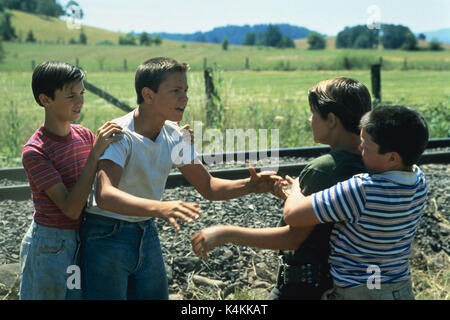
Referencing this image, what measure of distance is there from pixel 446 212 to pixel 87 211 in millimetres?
4472

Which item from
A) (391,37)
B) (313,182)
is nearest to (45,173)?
(313,182)

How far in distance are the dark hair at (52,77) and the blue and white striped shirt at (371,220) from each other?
56.4 inches

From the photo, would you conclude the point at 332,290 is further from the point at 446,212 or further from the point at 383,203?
the point at 446,212

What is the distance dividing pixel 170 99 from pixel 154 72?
169 mm

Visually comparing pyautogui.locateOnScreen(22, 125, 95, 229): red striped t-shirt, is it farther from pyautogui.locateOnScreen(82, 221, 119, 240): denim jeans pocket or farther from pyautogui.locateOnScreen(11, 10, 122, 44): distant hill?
pyautogui.locateOnScreen(11, 10, 122, 44): distant hill

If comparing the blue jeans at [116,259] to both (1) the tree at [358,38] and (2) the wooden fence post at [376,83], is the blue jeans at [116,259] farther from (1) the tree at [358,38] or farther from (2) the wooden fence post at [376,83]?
(1) the tree at [358,38]

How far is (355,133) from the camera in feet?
8.50

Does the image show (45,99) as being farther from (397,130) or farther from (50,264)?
→ (397,130)

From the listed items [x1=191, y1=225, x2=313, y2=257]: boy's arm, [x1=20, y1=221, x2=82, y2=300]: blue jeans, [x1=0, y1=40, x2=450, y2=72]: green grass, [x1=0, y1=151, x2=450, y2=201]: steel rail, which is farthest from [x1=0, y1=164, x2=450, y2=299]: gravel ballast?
[x1=0, y1=40, x2=450, y2=72]: green grass

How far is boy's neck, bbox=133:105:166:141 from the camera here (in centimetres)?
291

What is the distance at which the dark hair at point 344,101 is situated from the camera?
8.34 feet

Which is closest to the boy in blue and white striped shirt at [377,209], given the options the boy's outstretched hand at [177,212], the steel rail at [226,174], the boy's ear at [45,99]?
the boy's outstretched hand at [177,212]

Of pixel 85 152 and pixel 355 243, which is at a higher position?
pixel 85 152

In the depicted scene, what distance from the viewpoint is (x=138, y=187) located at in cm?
287
